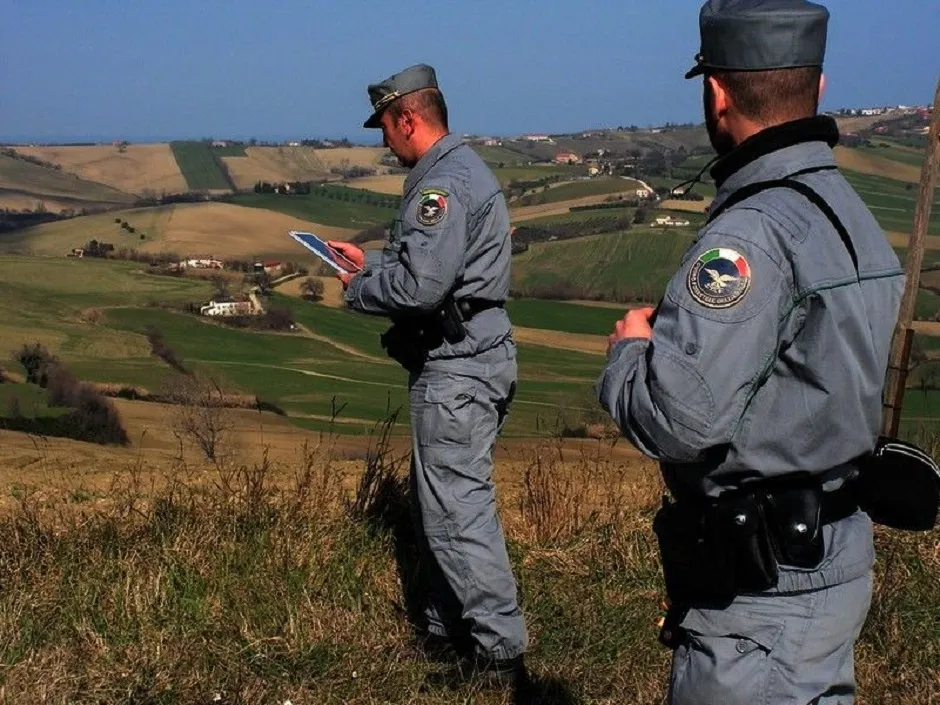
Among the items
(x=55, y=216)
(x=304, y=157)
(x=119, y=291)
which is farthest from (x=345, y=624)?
(x=304, y=157)

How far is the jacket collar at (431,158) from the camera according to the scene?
4.16 m

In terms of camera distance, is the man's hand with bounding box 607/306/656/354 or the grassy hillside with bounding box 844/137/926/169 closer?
the man's hand with bounding box 607/306/656/354

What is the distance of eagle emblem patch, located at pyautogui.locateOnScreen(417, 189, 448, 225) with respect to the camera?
3914mm

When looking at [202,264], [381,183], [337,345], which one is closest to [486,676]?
[337,345]

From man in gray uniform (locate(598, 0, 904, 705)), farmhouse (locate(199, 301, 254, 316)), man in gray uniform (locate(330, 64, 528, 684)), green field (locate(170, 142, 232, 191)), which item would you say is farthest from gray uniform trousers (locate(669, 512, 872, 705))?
green field (locate(170, 142, 232, 191))

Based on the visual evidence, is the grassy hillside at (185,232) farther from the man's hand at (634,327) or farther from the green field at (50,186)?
the man's hand at (634,327)

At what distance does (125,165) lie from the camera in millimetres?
87812

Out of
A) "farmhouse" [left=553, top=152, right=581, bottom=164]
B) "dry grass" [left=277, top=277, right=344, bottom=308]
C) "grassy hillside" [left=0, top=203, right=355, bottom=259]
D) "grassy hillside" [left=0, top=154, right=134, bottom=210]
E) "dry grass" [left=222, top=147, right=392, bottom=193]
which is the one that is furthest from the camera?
"dry grass" [left=222, top=147, right=392, bottom=193]

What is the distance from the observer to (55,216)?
220ft

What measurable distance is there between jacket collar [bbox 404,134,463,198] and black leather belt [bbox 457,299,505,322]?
1.50ft

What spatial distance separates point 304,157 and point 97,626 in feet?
302

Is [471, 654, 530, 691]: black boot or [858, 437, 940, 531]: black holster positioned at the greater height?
[858, 437, 940, 531]: black holster

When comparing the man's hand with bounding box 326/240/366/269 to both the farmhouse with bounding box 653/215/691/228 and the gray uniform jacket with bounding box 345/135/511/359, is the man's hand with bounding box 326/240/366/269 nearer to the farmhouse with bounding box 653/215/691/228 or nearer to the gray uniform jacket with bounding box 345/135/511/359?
the gray uniform jacket with bounding box 345/135/511/359

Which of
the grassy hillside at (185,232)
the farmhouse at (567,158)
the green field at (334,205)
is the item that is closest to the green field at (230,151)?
the green field at (334,205)
